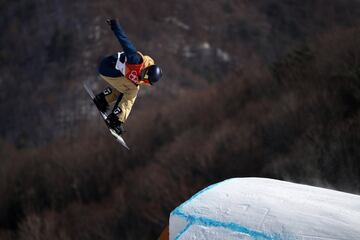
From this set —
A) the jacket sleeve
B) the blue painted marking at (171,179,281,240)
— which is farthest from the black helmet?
the blue painted marking at (171,179,281,240)

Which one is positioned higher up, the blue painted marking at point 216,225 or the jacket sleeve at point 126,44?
the jacket sleeve at point 126,44

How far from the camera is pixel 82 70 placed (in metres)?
47.2

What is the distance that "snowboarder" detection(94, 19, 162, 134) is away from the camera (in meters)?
9.97

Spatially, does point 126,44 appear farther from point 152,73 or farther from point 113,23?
point 152,73

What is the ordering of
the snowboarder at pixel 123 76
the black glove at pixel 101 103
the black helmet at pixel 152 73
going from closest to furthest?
the snowboarder at pixel 123 76, the black helmet at pixel 152 73, the black glove at pixel 101 103

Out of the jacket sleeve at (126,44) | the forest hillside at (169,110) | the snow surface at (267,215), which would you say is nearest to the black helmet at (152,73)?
the jacket sleeve at (126,44)

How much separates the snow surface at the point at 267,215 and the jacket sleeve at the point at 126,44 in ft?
8.62

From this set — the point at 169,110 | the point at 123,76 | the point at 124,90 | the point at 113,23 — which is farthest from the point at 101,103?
the point at 169,110

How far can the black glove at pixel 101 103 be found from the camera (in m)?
11.0

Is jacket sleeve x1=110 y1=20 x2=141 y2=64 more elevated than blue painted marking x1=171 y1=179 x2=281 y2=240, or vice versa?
jacket sleeve x1=110 y1=20 x2=141 y2=64

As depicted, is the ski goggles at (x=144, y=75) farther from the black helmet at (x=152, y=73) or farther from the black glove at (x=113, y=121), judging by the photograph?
the black glove at (x=113, y=121)

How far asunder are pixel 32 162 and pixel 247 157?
18.7 m

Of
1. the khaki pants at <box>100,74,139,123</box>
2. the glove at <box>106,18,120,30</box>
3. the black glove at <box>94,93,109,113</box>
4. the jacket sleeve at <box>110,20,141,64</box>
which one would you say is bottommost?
the black glove at <box>94,93,109,113</box>

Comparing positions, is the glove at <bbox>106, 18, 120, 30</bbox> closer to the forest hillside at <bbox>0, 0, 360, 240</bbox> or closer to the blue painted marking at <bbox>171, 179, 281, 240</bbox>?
the blue painted marking at <bbox>171, 179, 281, 240</bbox>
